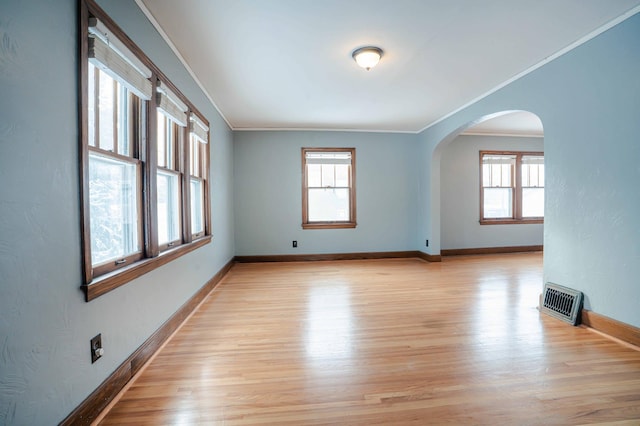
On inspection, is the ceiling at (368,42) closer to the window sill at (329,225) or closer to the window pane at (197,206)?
the window pane at (197,206)

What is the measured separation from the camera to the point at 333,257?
229 inches

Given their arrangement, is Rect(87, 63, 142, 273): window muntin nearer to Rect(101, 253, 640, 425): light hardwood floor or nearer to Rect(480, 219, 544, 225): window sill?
Rect(101, 253, 640, 425): light hardwood floor

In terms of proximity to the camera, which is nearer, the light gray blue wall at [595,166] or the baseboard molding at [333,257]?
the light gray blue wall at [595,166]

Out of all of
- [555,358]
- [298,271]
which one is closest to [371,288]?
[298,271]

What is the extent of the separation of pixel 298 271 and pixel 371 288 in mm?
1484

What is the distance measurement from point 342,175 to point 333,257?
1716 mm

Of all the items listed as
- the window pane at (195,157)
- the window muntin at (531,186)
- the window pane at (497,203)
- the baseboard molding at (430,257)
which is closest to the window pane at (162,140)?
the window pane at (195,157)

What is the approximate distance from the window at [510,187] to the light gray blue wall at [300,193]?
1767 mm

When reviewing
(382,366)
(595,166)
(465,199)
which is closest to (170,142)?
(382,366)

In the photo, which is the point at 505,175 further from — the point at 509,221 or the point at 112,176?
the point at 112,176

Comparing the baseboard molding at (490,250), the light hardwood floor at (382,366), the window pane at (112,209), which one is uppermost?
the window pane at (112,209)

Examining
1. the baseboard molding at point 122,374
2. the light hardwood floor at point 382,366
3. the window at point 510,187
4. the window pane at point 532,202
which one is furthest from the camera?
the window pane at point 532,202

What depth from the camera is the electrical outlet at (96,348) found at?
1517mm

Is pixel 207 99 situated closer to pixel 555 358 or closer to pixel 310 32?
pixel 310 32
